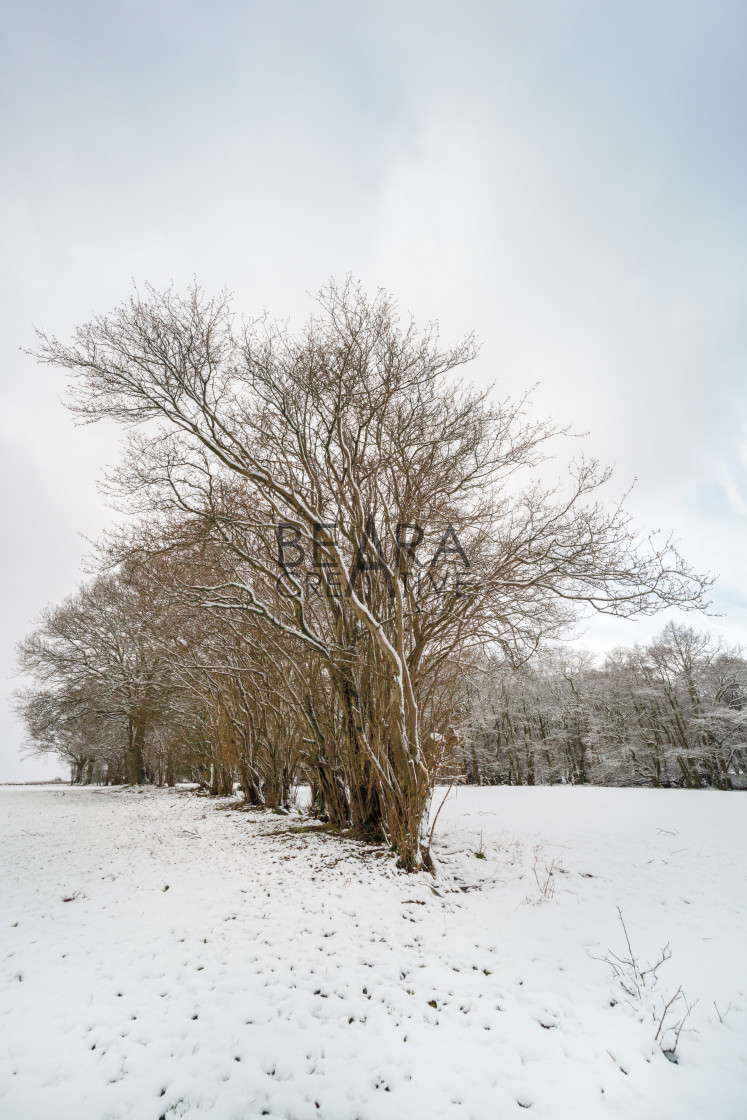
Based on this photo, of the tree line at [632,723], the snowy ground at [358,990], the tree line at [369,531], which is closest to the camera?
the snowy ground at [358,990]

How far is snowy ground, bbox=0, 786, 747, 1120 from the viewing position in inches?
75.5

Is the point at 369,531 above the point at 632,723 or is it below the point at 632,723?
above

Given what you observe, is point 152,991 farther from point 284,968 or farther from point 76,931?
point 76,931

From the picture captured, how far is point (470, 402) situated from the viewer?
635 cm

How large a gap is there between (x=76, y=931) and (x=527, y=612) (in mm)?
6008

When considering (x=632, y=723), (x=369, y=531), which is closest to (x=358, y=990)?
(x=369, y=531)

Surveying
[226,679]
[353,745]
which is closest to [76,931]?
[353,745]

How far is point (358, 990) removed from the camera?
2.69 meters

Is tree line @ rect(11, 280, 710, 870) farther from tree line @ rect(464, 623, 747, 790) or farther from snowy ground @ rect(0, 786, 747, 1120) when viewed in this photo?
tree line @ rect(464, 623, 747, 790)

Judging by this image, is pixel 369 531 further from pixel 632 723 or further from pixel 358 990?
pixel 632 723

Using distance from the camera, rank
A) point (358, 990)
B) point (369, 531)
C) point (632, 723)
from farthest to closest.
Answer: point (632, 723) → point (369, 531) → point (358, 990)

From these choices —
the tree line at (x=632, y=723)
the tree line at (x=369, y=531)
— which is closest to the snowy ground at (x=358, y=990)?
the tree line at (x=369, y=531)

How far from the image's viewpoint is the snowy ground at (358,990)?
1919 millimetres

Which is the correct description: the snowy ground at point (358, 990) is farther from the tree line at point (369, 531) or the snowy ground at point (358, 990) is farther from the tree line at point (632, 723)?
the tree line at point (632, 723)
